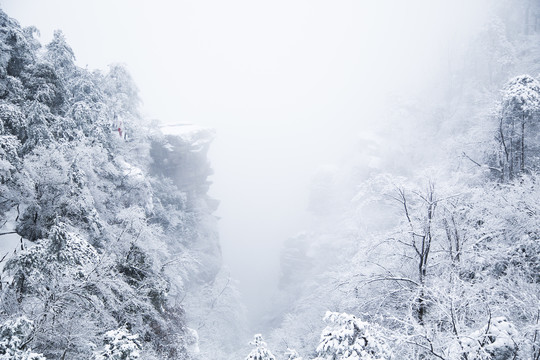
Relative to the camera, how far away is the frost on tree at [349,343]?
421 cm

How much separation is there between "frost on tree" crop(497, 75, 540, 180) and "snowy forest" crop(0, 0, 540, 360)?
0.34 feet

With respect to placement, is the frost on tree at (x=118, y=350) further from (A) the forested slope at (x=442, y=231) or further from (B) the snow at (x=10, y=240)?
(B) the snow at (x=10, y=240)

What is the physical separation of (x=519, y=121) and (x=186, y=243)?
29246 mm

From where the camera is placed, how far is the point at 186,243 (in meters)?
30.2

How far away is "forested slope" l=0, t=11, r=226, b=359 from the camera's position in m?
6.77

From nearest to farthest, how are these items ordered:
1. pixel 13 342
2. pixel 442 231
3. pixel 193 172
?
pixel 13 342
pixel 442 231
pixel 193 172

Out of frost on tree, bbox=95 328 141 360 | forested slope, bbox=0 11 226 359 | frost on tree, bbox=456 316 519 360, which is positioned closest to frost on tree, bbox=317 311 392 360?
frost on tree, bbox=456 316 519 360

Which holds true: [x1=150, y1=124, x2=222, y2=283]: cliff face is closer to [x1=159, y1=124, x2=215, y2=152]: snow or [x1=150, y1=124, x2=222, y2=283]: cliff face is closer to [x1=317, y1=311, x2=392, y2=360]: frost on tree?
[x1=159, y1=124, x2=215, y2=152]: snow

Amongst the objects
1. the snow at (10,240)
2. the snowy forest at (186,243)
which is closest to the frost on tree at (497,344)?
the snowy forest at (186,243)

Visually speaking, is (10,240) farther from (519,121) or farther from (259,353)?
(519,121)

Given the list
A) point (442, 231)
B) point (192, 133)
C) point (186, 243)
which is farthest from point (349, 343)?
point (192, 133)

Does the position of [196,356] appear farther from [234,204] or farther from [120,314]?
[234,204]

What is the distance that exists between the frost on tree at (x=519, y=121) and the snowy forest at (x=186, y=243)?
10cm

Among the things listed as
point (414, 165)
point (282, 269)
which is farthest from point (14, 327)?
point (282, 269)
